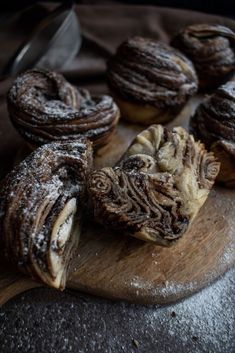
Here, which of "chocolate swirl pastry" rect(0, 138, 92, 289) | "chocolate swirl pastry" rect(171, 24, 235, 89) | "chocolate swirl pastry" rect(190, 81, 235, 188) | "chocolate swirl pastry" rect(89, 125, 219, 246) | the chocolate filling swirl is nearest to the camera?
"chocolate swirl pastry" rect(0, 138, 92, 289)

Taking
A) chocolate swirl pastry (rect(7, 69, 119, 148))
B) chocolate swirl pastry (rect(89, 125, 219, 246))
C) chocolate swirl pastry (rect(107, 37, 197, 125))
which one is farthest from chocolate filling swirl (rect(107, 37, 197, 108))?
chocolate swirl pastry (rect(89, 125, 219, 246))

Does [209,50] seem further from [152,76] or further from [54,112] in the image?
[54,112]

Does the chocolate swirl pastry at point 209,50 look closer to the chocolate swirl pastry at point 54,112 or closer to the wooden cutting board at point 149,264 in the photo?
the chocolate swirl pastry at point 54,112

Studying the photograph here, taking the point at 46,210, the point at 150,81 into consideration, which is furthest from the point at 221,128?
the point at 46,210

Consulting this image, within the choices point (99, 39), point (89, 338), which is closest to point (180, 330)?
point (89, 338)

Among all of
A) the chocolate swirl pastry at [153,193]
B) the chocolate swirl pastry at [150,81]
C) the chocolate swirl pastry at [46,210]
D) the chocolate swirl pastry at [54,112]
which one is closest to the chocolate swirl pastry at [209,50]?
the chocolate swirl pastry at [150,81]

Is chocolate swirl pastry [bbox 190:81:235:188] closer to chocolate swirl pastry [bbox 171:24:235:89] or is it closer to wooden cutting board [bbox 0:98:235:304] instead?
wooden cutting board [bbox 0:98:235:304]
